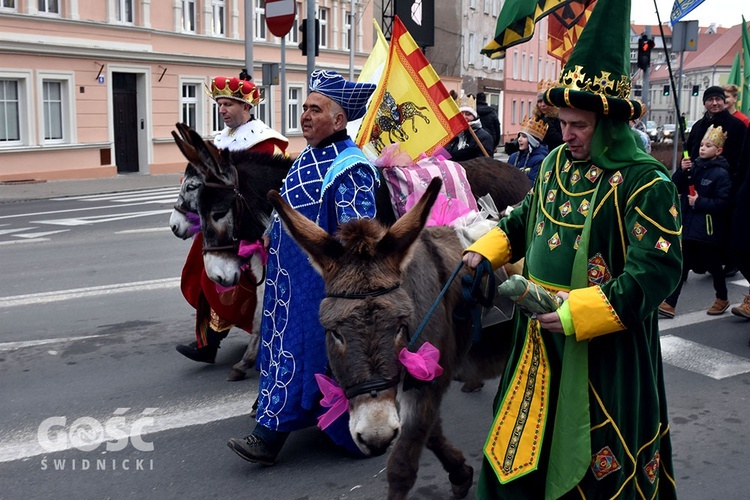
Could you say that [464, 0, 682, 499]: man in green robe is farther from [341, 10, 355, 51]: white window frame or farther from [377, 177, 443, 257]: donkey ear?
[341, 10, 355, 51]: white window frame

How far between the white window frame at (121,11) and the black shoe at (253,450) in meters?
22.7

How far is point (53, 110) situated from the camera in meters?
23.2

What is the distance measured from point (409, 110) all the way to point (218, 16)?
25.1 metres

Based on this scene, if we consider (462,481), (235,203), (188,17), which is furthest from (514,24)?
(188,17)

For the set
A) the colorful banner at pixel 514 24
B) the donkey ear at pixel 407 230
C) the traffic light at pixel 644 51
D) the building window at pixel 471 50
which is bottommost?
the donkey ear at pixel 407 230

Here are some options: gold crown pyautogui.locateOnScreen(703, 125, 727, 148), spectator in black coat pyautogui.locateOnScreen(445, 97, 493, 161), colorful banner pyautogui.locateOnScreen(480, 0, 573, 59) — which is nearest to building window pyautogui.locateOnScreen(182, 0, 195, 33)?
spectator in black coat pyautogui.locateOnScreen(445, 97, 493, 161)

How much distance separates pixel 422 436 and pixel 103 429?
2401 mm

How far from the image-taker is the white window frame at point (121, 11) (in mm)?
24427

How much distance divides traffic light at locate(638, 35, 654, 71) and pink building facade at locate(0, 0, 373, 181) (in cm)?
907

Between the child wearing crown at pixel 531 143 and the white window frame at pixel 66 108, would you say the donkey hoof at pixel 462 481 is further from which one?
the white window frame at pixel 66 108

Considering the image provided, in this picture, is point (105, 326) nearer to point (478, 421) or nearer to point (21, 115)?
point (478, 421)

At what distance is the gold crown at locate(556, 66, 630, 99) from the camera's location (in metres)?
2.81

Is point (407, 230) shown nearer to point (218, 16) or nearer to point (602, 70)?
point (602, 70)

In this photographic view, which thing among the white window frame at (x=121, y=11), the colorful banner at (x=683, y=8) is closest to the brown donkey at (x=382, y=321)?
the colorful banner at (x=683, y=8)
